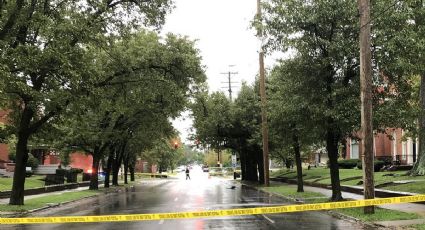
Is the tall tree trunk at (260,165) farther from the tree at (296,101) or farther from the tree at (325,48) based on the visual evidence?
the tree at (325,48)

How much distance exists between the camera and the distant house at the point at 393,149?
1913 inches

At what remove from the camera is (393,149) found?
5669 cm

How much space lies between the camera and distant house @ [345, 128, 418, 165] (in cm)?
4860

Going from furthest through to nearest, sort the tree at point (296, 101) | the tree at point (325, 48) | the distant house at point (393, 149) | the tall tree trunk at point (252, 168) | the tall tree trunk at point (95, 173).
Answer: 1. the tall tree trunk at point (252, 168)
2. the distant house at point (393, 149)
3. the tall tree trunk at point (95, 173)
4. the tree at point (296, 101)
5. the tree at point (325, 48)

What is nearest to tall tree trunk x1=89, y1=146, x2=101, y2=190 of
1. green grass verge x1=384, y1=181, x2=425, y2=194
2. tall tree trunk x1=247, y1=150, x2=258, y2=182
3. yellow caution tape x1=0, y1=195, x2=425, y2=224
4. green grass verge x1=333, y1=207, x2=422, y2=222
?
tall tree trunk x1=247, y1=150, x2=258, y2=182

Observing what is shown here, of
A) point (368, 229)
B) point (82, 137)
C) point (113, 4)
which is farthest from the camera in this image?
point (82, 137)

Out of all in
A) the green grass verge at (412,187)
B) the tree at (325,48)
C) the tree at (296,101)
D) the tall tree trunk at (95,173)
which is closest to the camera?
the tree at (325,48)

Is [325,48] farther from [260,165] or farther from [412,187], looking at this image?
[260,165]

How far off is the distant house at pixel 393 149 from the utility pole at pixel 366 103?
100 ft

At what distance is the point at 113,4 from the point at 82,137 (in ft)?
55.8

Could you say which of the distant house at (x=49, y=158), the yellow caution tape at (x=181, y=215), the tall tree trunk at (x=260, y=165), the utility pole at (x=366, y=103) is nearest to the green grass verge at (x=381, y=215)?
the utility pole at (x=366, y=103)

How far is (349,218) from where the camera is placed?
16.4 m

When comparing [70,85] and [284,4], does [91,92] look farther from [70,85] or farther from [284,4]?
[284,4]

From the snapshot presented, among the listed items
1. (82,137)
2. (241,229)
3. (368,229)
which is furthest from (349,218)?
(82,137)
